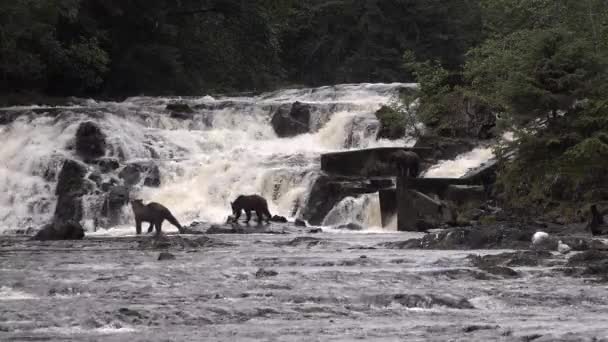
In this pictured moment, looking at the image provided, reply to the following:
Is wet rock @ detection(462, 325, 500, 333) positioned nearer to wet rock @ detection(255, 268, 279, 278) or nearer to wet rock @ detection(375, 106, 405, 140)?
→ wet rock @ detection(255, 268, 279, 278)

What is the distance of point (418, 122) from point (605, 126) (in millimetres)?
14037

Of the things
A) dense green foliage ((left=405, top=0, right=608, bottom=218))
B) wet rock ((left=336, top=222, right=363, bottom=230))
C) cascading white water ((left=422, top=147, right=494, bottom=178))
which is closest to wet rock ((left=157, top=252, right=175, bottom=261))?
dense green foliage ((left=405, top=0, right=608, bottom=218))

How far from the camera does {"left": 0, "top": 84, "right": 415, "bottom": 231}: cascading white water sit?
Answer: 109 feet

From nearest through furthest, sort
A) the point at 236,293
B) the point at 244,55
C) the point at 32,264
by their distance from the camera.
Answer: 1. the point at 236,293
2. the point at 32,264
3. the point at 244,55

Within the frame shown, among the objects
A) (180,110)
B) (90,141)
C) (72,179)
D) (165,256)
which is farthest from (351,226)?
(180,110)

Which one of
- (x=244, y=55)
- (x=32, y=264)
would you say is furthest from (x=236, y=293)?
(x=244, y=55)

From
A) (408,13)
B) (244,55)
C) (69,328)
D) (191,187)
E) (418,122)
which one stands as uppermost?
(408,13)

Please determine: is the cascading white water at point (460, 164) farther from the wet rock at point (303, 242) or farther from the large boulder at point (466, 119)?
the wet rock at point (303, 242)

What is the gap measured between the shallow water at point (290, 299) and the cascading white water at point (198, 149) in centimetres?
1348

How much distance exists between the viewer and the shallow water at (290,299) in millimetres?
11227

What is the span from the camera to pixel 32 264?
1850cm

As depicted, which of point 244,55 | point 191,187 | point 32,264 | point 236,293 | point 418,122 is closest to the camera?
point 236,293

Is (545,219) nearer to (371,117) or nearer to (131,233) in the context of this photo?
(131,233)

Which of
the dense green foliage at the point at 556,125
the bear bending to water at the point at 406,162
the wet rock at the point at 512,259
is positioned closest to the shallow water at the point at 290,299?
the wet rock at the point at 512,259
